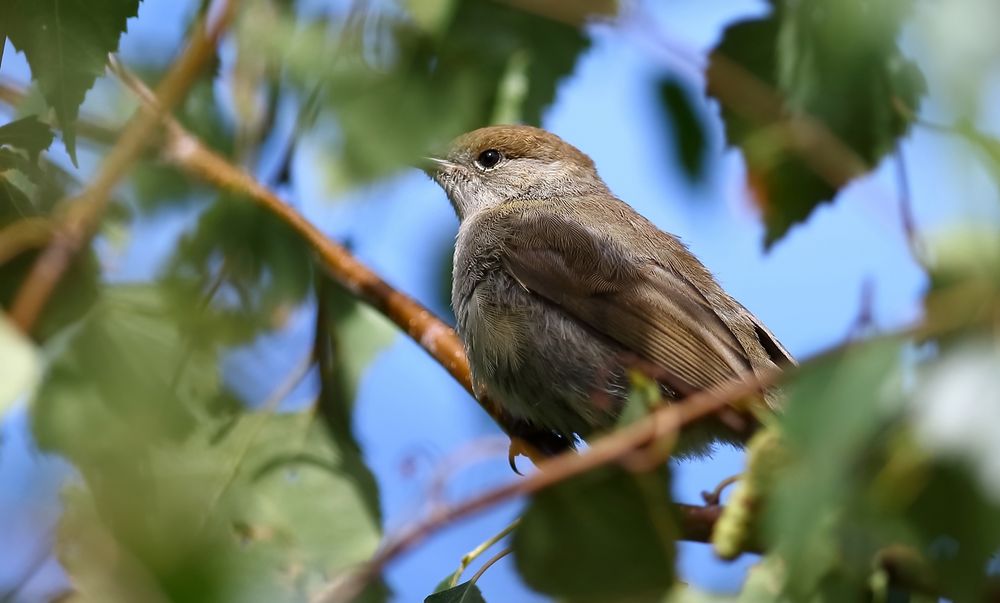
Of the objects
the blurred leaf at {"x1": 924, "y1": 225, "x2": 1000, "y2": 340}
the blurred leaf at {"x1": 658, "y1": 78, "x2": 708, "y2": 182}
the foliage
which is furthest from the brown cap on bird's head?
the blurred leaf at {"x1": 924, "y1": 225, "x2": 1000, "y2": 340}

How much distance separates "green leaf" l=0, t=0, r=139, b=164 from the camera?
2387mm

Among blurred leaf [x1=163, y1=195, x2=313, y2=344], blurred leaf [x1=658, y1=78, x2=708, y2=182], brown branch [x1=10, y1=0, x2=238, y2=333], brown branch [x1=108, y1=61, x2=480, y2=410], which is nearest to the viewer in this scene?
brown branch [x1=10, y1=0, x2=238, y2=333]

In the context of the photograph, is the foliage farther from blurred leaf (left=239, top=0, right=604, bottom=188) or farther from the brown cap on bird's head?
the brown cap on bird's head

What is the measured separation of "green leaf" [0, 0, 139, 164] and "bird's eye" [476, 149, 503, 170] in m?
2.90

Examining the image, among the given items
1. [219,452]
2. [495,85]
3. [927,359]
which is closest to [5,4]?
[219,452]

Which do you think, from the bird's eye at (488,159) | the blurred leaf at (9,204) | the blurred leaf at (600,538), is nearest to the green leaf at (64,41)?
the blurred leaf at (9,204)

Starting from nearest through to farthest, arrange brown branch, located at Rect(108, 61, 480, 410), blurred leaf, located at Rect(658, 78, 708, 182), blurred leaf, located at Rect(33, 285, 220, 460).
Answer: blurred leaf, located at Rect(33, 285, 220, 460), blurred leaf, located at Rect(658, 78, 708, 182), brown branch, located at Rect(108, 61, 480, 410)

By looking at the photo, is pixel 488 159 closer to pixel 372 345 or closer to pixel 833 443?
pixel 372 345

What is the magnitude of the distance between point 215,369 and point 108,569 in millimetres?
1056

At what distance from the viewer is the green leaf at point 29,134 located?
2.52 metres

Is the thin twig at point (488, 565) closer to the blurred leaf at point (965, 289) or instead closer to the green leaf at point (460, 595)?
the green leaf at point (460, 595)

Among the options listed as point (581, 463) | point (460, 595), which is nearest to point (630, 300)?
point (460, 595)

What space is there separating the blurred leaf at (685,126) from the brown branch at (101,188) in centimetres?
124

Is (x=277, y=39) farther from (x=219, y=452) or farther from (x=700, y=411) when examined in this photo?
(x=700, y=411)
